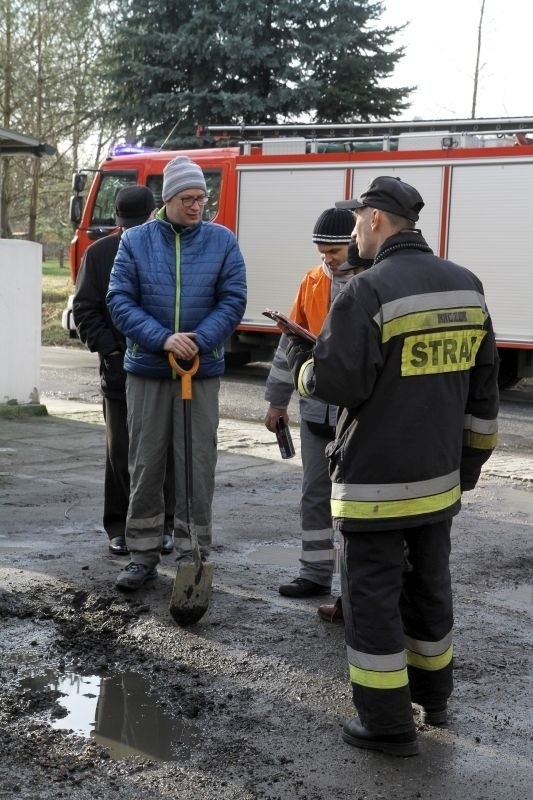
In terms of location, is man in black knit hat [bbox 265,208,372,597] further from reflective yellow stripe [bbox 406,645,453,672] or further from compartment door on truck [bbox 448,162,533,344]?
compartment door on truck [bbox 448,162,533,344]

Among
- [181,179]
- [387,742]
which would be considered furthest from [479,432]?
[181,179]

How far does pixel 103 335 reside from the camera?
5.88 m

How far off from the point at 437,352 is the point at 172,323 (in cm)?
190

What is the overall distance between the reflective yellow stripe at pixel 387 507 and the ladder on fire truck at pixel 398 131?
11510 millimetres

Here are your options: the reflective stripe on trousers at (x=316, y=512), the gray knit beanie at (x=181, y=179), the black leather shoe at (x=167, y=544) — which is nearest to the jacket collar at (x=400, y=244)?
the reflective stripe on trousers at (x=316, y=512)

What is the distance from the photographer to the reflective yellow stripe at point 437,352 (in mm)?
3566

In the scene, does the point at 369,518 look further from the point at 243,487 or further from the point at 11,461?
the point at 11,461

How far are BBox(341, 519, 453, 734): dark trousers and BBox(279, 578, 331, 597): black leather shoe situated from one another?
1.43 meters

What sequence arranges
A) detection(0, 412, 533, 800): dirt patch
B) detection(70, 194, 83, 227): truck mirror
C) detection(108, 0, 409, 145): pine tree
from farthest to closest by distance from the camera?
detection(108, 0, 409, 145): pine tree → detection(70, 194, 83, 227): truck mirror → detection(0, 412, 533, 800): dirt patch

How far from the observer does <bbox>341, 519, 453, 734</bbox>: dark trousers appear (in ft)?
11.9

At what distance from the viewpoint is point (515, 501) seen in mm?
7684

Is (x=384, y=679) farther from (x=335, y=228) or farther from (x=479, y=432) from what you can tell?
(x=335, y=228)

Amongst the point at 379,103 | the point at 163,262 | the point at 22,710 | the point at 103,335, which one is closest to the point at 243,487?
the point at 103,335

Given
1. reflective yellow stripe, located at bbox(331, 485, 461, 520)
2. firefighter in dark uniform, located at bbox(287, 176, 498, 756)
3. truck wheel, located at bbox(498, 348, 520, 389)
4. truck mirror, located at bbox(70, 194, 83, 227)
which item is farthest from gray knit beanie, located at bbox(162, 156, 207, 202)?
truck mirror, located at bbox(70, 194, 83, 227)
